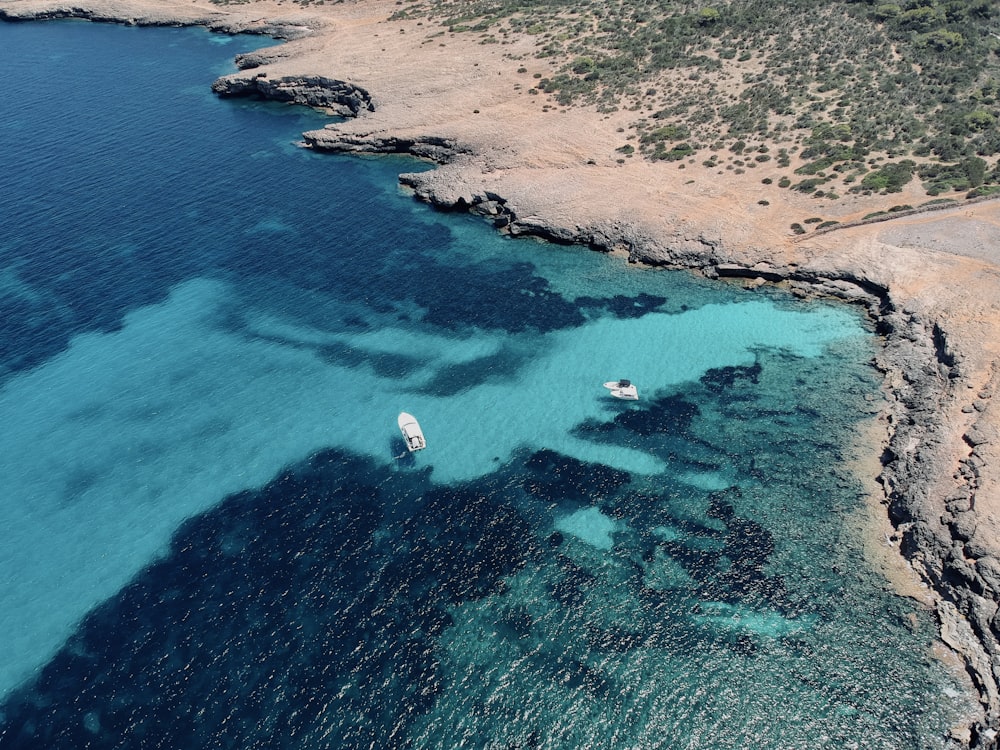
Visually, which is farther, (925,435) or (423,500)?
(423,500)

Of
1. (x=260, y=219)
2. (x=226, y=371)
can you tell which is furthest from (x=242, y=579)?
(x=260, y=219)

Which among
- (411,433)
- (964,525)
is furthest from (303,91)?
(964,525)

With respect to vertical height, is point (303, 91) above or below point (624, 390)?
above

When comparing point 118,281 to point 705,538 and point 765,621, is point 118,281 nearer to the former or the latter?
point 705,538

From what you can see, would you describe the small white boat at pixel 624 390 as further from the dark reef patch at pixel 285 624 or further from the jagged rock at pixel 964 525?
the jagged rock at pixel 964 525

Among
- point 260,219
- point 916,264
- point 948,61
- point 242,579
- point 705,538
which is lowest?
point 242,579

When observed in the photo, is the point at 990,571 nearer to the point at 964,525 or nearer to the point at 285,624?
the point at 964,525
